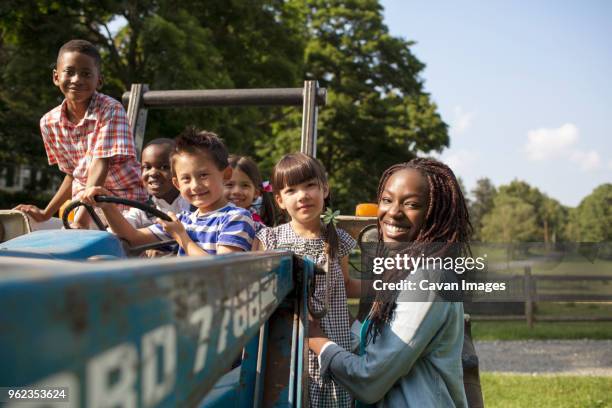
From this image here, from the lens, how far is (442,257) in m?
1.75

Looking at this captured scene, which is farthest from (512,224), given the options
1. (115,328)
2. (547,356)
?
(115,328)

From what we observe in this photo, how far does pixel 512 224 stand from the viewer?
225 ft

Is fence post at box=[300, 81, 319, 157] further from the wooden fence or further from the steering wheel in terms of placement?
the wooden fence

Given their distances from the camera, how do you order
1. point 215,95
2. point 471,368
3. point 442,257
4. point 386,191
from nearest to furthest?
point 442,257 < point 386,191 < point 471,368 < point 215,95

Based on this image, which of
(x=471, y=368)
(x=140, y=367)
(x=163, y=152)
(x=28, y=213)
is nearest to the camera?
(x=140, y=367)

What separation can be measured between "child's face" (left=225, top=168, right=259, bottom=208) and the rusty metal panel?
10.1ft

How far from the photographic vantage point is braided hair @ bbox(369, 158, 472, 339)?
1.76 m

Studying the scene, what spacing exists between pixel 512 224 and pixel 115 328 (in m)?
71.3

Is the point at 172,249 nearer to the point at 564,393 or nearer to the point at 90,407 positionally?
the point at 90,407

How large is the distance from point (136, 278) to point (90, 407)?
0.08m

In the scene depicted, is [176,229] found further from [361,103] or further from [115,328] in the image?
[361,103]

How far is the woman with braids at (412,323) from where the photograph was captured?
5.27 ft

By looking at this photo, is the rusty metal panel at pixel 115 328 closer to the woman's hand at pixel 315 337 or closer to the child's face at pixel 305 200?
the woman's hand at pixel 315 337

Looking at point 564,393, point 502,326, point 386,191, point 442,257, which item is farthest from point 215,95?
point 502,326
